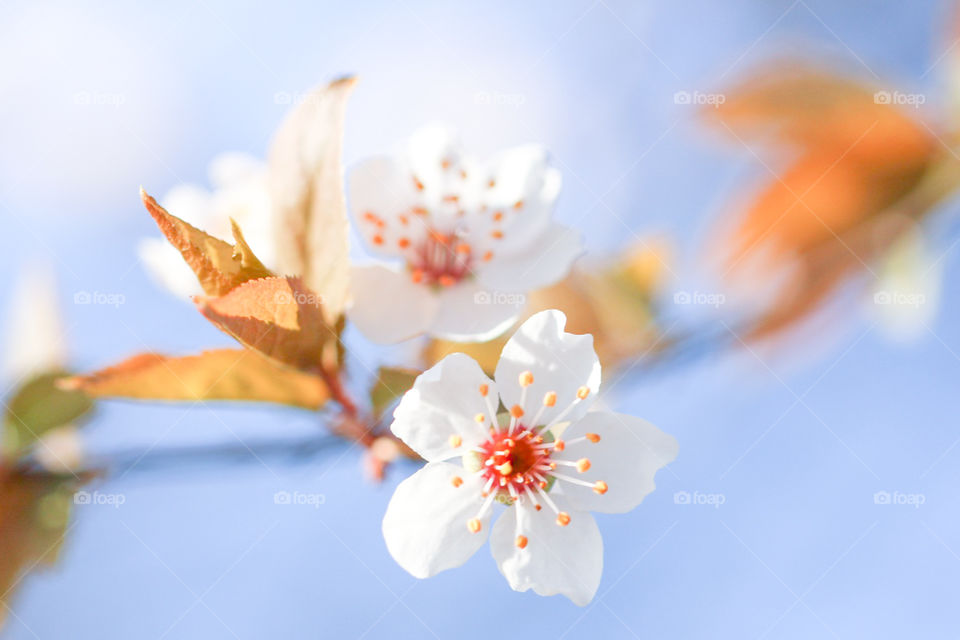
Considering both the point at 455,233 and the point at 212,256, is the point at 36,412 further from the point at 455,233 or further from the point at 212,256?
the point at 455,233

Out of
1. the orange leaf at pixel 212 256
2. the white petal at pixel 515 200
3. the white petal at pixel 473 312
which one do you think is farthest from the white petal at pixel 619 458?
the orange leaf at pixel 212 256

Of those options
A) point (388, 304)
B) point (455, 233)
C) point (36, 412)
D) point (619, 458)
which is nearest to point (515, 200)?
point (455, 233)

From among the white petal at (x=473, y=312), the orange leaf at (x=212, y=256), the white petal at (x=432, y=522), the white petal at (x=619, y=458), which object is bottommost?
the white petal at (x=432, y=522)

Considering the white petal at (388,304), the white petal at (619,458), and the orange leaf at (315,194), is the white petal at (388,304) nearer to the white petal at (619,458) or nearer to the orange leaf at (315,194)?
the orange leaf at (315,194)

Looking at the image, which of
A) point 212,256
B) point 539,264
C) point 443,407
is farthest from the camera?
point 539,264

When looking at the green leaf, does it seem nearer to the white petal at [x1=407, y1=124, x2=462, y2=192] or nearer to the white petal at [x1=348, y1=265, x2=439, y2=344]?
the white petal at [x1=348, y1=265, x2=439, y2=344]

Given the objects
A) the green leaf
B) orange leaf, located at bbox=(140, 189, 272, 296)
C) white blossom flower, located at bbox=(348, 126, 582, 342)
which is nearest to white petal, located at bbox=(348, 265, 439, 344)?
white blossom flower, located at bbox=(348, 126, 582, 342)
